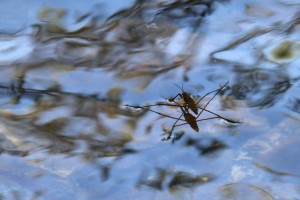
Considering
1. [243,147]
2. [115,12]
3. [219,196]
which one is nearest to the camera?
[219,196]

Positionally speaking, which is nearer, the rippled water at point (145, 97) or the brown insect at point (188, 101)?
the rippled water at point (145, 97)

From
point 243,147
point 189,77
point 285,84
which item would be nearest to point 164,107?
point 189,77

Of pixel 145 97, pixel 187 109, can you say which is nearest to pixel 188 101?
pixel 187 109

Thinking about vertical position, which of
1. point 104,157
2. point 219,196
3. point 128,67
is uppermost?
point 128,67

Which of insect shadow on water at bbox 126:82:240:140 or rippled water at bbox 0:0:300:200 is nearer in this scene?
rippled water at bbox 0:0:300:200

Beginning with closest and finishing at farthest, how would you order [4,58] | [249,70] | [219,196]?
[219,196], [249,70], [4,58]

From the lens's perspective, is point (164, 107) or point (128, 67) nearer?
point (164, 107)

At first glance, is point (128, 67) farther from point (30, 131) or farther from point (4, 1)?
point (4, 1)

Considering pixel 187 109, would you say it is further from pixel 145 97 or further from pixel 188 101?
pixel 145 97
